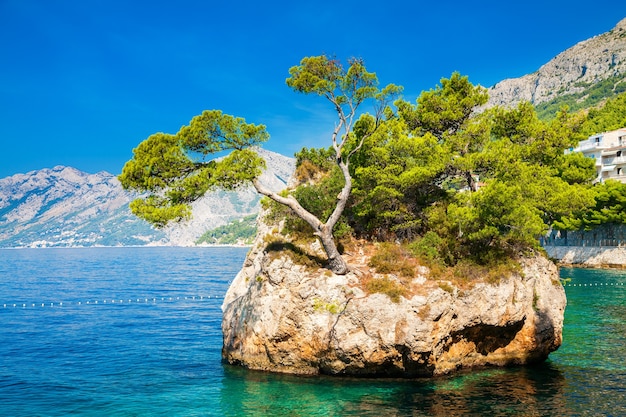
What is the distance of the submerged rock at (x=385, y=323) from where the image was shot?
65.6ft

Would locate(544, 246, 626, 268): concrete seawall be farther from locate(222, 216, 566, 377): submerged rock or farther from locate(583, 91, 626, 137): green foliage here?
locate(222, 216, 566, 377): submerged rock

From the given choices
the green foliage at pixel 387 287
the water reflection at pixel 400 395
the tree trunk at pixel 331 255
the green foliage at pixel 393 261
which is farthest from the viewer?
the tree trunk at pixel 331 255

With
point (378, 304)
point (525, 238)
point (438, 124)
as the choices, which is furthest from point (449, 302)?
point (438, 124)

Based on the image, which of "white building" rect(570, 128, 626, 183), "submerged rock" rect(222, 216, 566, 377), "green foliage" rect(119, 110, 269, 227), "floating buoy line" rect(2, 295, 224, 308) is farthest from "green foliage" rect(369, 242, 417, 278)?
"white building" rect(570, 128, 626, 183)

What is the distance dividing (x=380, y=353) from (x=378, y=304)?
80.3 inches

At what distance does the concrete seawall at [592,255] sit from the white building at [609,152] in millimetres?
14236

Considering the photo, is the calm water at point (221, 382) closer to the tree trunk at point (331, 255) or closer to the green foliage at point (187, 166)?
the tree trunk at point (331, 255)

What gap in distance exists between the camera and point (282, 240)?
2442 centimetres

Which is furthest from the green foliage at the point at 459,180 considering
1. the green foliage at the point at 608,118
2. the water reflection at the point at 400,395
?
the green foliage at the point at 608,118

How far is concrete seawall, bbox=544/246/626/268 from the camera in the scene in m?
73.1

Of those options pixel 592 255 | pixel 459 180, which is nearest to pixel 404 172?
pixel 459 180

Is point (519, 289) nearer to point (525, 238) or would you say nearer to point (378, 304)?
point (525, 238)

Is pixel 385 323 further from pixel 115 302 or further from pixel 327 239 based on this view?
pixel 115 302

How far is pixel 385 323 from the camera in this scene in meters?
19.9
